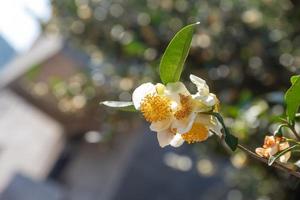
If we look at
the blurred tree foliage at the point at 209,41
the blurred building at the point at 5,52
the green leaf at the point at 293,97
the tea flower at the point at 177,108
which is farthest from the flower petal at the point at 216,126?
the blurred building at the point at 5,52

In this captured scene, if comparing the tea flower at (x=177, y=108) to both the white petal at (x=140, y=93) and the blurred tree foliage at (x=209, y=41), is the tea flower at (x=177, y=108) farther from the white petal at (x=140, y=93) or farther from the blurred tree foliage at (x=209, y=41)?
the blurred tree foliage at (x=209, y=41)

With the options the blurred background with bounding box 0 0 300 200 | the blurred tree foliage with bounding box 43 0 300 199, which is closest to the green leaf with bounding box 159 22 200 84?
the blurred background with bounding box 0 0 300 200

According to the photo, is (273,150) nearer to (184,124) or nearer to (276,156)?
(276,156)

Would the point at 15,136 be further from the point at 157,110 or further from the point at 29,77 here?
the point at 157,110

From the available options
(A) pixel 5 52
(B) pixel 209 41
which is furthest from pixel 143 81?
(A) pixel 5 52

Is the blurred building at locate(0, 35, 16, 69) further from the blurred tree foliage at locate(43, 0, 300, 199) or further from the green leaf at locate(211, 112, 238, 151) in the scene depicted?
the green leaf at locate(211, 112, 238, 151)

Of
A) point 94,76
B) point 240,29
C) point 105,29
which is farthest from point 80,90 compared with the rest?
point 240,29

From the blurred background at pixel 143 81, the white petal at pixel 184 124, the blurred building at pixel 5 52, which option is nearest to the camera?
the white petal at pixel 184 124
